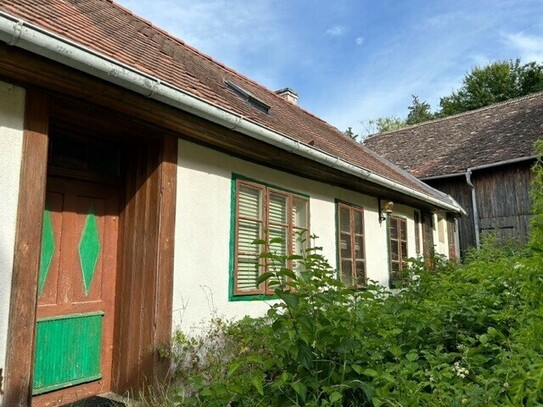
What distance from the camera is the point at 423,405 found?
93.2 inches

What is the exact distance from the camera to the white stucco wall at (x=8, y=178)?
2.65m

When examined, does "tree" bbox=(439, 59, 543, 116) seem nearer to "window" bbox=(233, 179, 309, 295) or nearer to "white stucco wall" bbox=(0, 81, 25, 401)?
"window" bbox=(233, 179, 309, 295)

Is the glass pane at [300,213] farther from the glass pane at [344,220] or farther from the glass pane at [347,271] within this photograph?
the glass pane at [347,271]

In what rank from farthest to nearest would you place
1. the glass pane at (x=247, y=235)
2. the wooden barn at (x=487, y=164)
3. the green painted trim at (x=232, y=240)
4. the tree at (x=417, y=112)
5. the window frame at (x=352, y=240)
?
the tree at (x=417, y=112) → the wooden barn at (x=487, y=164) → the window frame at (x=352, y=240) → the glass pane at (x=247, y=235) → the green painted trim at (x=232, y=240)

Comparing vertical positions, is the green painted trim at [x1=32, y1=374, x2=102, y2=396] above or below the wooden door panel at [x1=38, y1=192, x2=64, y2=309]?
below

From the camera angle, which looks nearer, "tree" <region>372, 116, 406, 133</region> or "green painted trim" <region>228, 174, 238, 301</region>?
"green painted trim" <region>228, 174, 238, 301</region>

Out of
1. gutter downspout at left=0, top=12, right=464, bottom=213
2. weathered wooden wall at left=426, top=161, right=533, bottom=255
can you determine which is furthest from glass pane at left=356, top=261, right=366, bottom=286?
weathered wooden wall at left=426, top=161, right=533, bottom=255

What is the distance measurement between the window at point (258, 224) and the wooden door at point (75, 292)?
1.35 m

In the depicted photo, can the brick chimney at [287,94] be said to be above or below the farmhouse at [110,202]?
above

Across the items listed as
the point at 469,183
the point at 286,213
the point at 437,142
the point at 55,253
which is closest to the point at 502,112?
the point at 437,142

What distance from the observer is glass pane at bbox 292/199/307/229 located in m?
5.69

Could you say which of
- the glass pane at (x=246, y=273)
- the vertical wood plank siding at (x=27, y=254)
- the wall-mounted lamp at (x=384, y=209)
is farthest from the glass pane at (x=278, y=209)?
the wall-mounted lamp at (x=384, y=209)

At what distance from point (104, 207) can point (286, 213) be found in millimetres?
2368

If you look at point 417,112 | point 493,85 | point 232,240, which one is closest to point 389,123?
point 417,112
